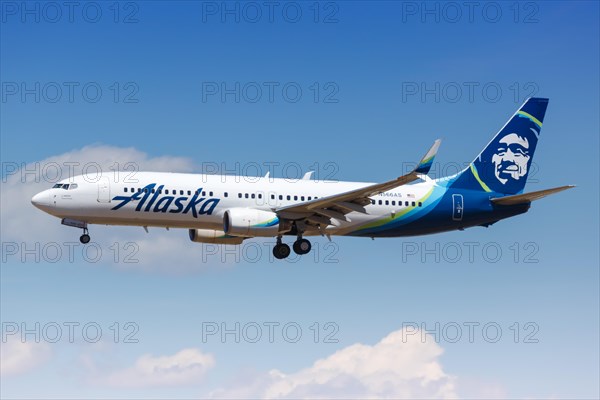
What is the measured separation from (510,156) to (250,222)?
55.5ft

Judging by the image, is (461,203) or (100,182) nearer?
(100,182)

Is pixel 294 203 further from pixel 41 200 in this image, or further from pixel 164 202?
pixel 41 200

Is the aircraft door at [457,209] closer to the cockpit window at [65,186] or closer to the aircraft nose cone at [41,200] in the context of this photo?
the cockpit window at [65,186]

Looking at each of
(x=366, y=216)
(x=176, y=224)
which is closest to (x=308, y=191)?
(x=366, y=216)

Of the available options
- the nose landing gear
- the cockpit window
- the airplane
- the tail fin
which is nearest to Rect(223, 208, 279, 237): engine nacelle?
the airplane

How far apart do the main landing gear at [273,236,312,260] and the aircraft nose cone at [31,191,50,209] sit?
38.6ft

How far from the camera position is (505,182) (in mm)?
58219

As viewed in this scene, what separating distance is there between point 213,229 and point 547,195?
17.1m

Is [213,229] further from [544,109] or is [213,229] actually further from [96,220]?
[544,109]

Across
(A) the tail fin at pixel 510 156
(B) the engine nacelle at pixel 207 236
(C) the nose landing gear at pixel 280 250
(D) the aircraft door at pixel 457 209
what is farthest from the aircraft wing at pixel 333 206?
(A) the tail fin at pixel 510 156

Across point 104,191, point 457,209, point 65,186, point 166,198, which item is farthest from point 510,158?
point 65,186

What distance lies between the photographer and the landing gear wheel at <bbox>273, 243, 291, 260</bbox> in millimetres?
53812

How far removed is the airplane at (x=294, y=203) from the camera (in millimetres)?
50719

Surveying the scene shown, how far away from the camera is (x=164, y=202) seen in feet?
167
